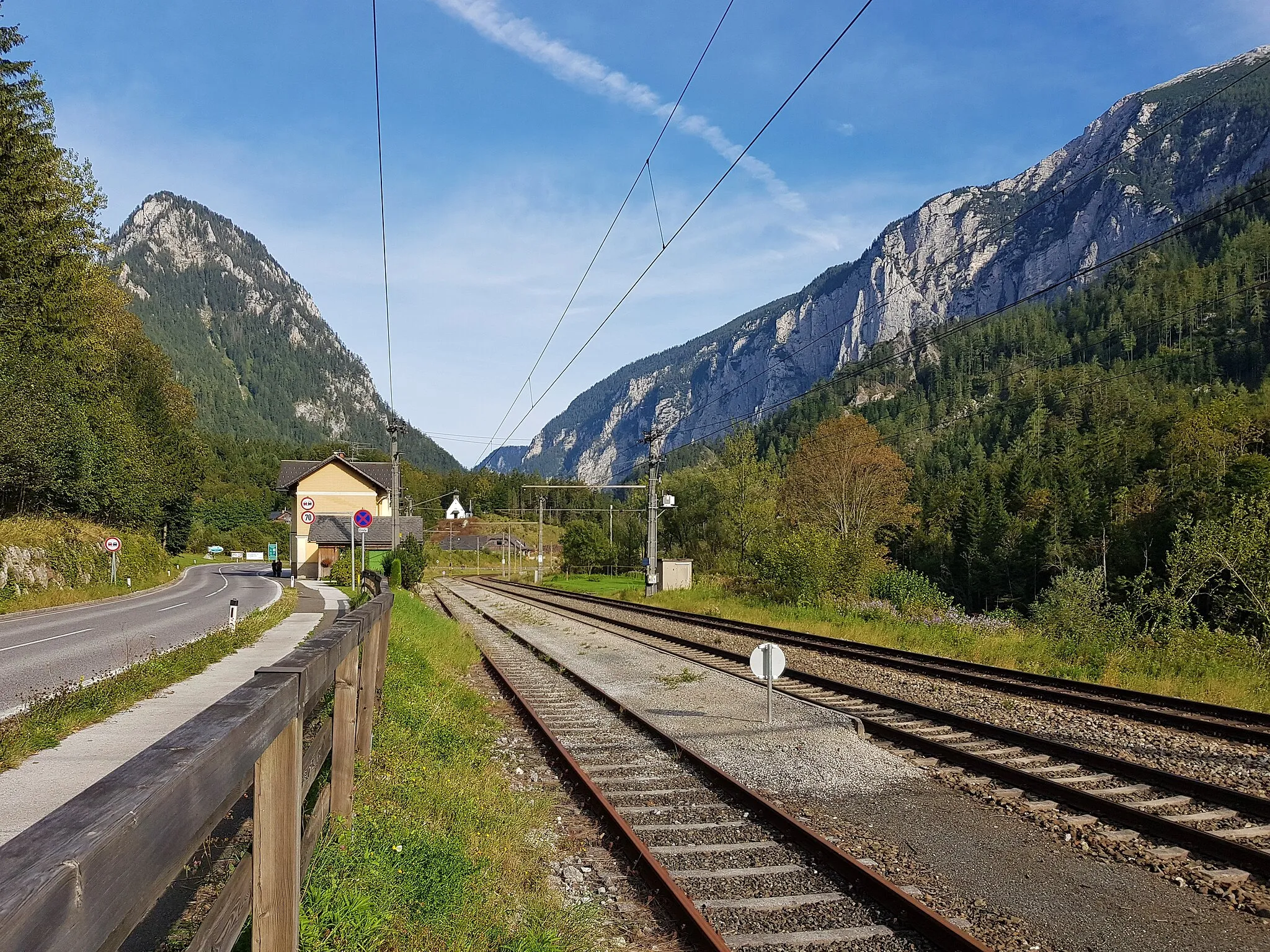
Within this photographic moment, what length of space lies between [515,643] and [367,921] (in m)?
19.6

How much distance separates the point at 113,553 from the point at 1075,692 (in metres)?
39.3

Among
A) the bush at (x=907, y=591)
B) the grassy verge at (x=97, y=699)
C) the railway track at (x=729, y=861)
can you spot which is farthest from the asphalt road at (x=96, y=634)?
the bush at (x=907, y=591)

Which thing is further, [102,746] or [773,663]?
[773,663]

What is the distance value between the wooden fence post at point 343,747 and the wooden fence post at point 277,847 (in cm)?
252

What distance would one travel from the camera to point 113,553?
38406mm

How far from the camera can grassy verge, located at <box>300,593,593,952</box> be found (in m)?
4.72

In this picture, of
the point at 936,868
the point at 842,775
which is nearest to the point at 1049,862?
the point at 936,868

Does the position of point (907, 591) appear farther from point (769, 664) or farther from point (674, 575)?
point (769, 664)

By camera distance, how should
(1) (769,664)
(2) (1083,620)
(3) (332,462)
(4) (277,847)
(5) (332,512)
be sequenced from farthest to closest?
(5) (332,512), (3) (332,462), (2) (1083,620), (1) (769,664), (4) (277,847)

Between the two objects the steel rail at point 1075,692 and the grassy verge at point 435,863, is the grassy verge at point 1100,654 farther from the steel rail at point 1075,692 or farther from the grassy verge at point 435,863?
the grassy verge at point 435,863

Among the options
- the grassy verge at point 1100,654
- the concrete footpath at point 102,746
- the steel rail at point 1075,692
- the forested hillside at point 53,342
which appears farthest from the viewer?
the forested hillside at point 53,342

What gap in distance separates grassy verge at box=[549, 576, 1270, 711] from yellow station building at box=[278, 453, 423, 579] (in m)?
39.4

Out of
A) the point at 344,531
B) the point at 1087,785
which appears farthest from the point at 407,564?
the point at 1087,785

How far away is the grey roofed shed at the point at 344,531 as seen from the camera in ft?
211
